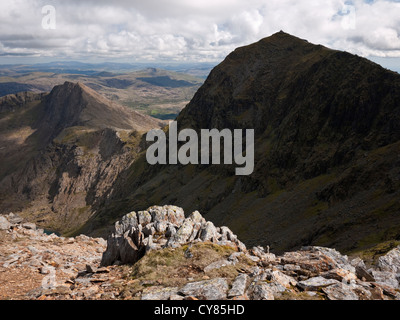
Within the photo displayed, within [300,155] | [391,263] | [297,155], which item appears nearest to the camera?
[391,263]

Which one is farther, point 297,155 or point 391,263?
point 297,155

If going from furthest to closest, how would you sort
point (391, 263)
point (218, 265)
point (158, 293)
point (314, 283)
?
point (391, 263) < point (218, 265) < point (314, 283) < point (158, 293)

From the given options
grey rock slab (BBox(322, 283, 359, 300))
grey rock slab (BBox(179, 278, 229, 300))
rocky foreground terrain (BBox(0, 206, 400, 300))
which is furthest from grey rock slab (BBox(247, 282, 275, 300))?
grey rock slab (BBox(322, 283, 359, 300))

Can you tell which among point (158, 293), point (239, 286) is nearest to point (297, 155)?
point (239, 286)

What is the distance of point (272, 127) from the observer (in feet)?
366

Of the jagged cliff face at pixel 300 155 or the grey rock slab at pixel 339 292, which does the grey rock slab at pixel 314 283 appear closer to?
the grey rock slab at pixel 339 292

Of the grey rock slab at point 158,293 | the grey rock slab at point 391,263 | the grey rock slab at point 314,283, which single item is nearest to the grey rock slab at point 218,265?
the grey rock slab at point 158,293

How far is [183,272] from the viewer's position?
1962 centimetres

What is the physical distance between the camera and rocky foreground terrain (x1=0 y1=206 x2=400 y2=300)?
1650 centimetres

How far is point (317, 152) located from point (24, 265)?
255 feet

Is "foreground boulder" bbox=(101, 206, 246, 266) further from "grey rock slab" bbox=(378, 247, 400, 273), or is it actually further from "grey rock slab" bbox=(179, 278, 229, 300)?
"grey rock slab" bbox=(378, 247, 400, 273)

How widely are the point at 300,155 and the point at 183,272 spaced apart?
249ft

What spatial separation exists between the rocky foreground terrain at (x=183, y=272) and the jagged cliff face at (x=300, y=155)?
30.1 m

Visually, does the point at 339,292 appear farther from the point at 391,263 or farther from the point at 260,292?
the point at 391,263
